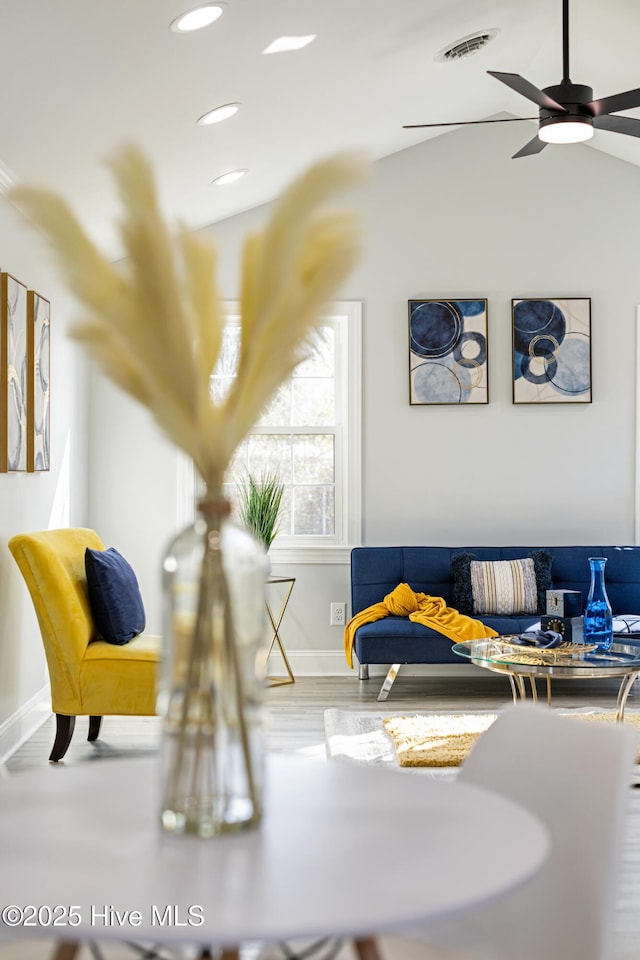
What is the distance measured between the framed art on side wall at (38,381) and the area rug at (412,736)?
1.89 m

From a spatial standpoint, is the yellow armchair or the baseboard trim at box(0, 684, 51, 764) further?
the baseboard trim at box(0, 684, 51, 764)

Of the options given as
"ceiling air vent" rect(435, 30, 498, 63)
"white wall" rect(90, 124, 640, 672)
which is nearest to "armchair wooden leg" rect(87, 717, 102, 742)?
"white wall" rect(90, 124, 640, 672)

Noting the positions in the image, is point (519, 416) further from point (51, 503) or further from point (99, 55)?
point (99, 55)

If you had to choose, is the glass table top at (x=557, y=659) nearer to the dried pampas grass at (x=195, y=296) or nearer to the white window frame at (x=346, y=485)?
A: the white window frame at (x=346, y=485)

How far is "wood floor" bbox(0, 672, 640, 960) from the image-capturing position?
14.6ft

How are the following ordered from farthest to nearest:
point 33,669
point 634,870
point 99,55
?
1. point 33,669
2. point 99,55
3. point 634,870

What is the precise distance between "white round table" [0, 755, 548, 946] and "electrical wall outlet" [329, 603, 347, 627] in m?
4.77

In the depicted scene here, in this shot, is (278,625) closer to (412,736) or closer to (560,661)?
(412,736)

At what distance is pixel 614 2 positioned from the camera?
4559mm

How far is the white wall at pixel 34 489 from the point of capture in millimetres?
4398

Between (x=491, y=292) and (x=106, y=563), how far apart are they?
3.12 metres

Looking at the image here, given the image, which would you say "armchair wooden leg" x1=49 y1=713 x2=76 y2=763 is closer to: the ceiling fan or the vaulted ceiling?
the vaulted ceiling

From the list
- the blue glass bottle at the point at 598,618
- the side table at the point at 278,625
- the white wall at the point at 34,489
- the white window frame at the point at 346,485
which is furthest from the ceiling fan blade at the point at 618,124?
the side table at the point at 278,625

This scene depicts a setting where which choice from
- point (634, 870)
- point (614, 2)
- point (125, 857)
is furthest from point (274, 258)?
point (614, 2)
